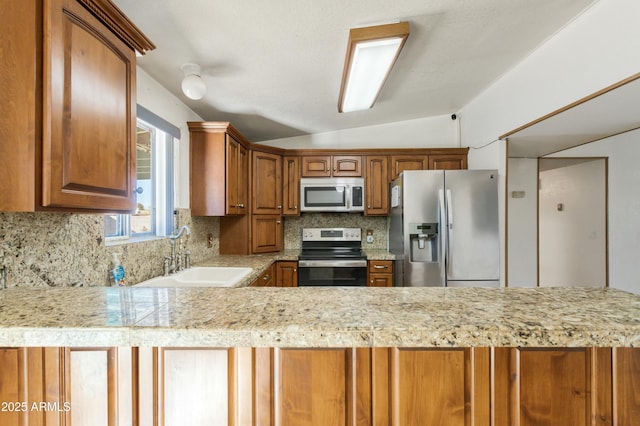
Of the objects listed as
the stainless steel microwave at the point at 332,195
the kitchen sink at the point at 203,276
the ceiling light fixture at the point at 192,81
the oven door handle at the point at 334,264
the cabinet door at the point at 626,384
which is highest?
the ceiling light fixture at the point at 192,81

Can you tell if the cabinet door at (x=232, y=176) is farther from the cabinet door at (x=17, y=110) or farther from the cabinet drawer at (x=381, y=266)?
the cabinet door at (x=17, y=110)

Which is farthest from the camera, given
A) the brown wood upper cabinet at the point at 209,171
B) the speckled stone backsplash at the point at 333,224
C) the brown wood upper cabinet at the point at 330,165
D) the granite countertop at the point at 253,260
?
the speckled stone backsplash at the point at 333,224

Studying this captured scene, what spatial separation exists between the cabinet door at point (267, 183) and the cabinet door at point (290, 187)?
0.05 metres

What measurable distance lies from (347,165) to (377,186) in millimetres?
→ 432

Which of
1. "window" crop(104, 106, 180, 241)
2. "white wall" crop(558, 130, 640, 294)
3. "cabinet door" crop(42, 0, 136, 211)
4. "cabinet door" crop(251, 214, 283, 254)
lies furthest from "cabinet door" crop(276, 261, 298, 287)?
"white wall" crop(558, 130, 640, 294)

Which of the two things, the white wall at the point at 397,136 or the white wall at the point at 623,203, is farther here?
the white wall at the point at 397,136

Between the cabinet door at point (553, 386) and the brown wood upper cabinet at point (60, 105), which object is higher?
the brown wood upper cabinet at point (60, 105)

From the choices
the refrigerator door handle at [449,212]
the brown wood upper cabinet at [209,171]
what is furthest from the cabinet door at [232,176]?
the refrigerator door handle at [449,212]

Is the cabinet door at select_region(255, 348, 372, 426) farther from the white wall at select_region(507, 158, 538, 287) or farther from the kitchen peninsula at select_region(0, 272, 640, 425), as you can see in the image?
the white wall at select_region(507, 158, 538, 287)

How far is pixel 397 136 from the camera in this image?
348cm

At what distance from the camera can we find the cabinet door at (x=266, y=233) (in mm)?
2973

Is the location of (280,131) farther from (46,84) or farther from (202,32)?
(46,84)

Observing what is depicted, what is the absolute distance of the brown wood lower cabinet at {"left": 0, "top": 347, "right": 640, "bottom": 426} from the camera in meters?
0.64

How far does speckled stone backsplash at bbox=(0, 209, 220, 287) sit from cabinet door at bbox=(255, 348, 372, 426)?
1.07m
